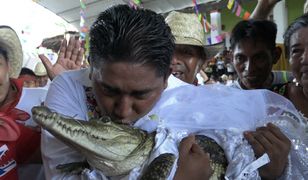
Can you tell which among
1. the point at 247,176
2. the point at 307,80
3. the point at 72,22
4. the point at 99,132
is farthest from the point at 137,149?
the point at 72,22

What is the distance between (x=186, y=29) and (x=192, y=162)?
4.70 ft

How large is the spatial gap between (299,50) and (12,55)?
145 cm

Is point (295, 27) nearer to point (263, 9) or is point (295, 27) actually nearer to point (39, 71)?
point (263, 9)

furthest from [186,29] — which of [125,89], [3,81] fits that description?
[125,89]

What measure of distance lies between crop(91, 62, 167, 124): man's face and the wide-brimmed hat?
109 cm

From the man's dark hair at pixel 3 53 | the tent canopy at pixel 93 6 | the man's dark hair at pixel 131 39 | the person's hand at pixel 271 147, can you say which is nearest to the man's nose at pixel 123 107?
the man's dark hair at pixel 131 39

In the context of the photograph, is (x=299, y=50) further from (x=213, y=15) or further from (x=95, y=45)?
(x=213, y=15)

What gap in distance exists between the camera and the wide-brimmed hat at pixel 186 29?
92.3 inches

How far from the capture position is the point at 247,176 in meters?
1.19

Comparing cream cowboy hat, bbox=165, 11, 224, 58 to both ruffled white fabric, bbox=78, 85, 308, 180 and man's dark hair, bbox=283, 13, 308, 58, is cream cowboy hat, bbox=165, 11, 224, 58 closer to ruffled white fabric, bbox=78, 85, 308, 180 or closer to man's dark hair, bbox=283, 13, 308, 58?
man's dark hair, bbox=283, 13, 308, 58

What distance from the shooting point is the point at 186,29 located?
7.92ft

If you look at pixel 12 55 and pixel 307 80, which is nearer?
pixel 307 80

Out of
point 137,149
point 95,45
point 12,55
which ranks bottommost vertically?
point 137,149

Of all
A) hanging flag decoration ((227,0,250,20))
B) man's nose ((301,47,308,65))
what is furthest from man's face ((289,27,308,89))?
hanging flag decoration ((227,0,250,20))
